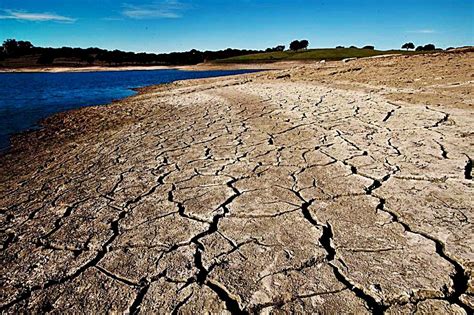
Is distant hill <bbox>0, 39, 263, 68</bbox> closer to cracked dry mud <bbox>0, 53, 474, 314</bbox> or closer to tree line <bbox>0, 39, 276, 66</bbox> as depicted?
tree line <bbox>0, 39, 276, 66</bbox>

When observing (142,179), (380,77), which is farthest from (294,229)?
(380,77)

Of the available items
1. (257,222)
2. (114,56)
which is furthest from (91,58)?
(257,222)

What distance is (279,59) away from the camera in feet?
169

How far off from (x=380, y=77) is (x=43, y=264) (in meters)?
9.22

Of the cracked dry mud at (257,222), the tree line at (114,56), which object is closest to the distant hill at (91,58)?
the tree line at (114,56)

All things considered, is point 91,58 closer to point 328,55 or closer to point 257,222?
point 328,55

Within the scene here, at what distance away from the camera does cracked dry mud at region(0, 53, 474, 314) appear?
5.14 feet

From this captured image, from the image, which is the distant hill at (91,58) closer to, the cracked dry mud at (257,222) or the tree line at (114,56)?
the tree line at (114,56)

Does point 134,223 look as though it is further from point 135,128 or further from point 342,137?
point 135,128

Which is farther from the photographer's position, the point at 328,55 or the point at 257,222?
the point at 328,55

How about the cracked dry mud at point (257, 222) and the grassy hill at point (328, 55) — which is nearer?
the cracked dry mud at point (257, 222)

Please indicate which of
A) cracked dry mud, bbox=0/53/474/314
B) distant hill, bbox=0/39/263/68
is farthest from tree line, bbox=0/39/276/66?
cracked dry mud, bbox=0/53/474/314

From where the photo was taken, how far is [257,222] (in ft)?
7.22

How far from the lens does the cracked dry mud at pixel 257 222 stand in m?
1.57
